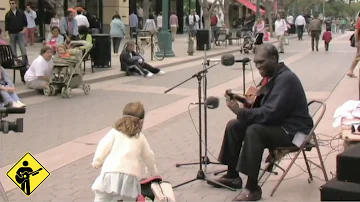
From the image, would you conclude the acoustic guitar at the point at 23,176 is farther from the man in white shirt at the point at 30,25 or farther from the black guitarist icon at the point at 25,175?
the man in white shirt at the point at 30,25

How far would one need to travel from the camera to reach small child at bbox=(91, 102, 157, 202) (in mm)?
4605

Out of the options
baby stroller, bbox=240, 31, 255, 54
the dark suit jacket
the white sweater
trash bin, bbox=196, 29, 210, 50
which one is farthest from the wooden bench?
baby stroller, bbox=240, 31, 255, 54

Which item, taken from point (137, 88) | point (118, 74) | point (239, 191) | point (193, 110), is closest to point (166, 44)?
point (118, 74)

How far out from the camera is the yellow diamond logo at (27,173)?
13.2 feet

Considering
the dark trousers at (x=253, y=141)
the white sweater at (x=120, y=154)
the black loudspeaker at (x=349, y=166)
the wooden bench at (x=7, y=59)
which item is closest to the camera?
the white sweater at (x=120, y=154)

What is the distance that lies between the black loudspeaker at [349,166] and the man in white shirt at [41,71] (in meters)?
8.66

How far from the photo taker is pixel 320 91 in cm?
1352

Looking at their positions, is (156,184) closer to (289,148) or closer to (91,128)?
(289,148)

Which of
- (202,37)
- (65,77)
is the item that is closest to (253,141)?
(65,77)

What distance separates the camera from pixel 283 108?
567 cm

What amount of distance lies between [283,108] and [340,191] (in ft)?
3.50

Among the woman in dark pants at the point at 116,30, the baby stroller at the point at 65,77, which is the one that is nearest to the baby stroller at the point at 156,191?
the baby stroller at the point at 65,77

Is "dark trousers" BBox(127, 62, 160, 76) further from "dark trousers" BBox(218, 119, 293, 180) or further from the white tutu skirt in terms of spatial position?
the white tutu skirt

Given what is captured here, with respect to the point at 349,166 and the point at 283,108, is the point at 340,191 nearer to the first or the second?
the point at 349,166
